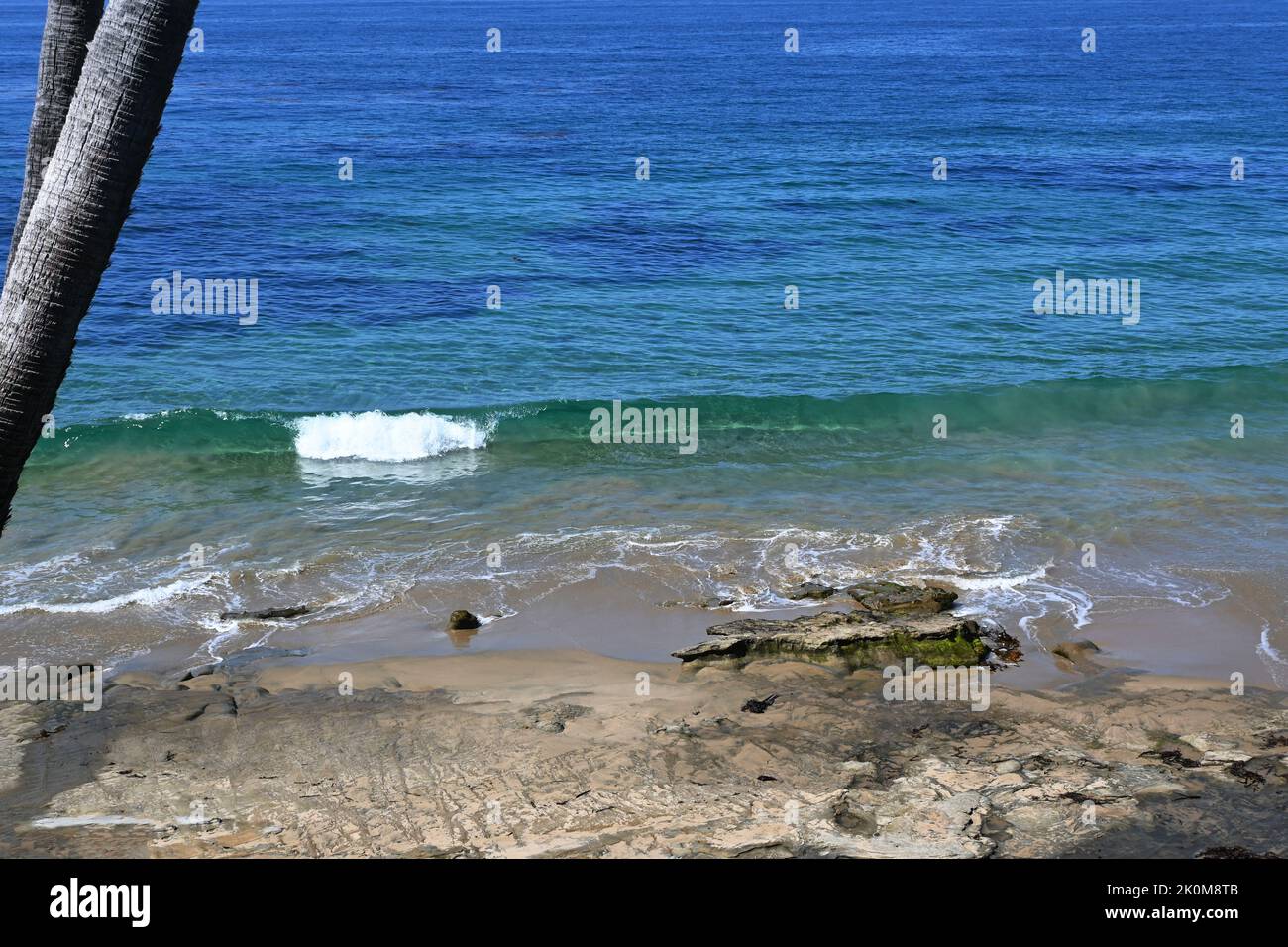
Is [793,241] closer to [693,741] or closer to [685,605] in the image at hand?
[685,605]

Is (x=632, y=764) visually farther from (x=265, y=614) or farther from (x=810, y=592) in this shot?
(x=265, y=614)

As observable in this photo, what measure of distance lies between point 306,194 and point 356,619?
25.4m

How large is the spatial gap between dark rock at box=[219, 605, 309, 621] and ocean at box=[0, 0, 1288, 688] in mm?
165

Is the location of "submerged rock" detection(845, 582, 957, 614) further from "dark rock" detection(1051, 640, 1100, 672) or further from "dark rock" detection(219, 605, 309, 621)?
"dark rock" detection(219, 605, 309, 621)

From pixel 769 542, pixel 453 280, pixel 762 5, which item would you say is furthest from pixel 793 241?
pixel 762 5

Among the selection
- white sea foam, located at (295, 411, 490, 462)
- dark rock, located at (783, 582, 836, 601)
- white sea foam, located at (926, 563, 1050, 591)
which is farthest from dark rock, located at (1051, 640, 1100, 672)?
white sea foam, located at (295, 411, 490, 462)

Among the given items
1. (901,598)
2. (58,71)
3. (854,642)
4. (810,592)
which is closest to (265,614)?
(810,592)

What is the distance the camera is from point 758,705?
456 inches

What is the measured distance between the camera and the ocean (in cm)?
1531

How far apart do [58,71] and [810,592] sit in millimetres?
11138

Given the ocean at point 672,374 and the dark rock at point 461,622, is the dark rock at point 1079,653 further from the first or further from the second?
the dark rock at point 461,622

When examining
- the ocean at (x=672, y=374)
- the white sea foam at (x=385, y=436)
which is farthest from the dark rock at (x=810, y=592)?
the white sea foam at (x=385, y=436)

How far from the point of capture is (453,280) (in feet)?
96.4

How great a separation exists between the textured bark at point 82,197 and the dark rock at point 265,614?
33.2ft
